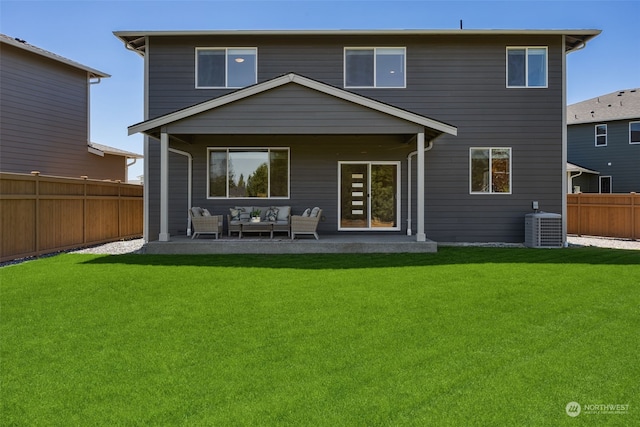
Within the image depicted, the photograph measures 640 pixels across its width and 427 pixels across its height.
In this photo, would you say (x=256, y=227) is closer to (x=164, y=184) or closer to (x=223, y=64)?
(x=164, y=184)

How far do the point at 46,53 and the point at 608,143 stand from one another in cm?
2357

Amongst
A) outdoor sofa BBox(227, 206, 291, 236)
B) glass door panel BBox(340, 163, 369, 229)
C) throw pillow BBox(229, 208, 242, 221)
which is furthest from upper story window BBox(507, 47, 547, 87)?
throw pillow BBox(229, 208, 242, 221)

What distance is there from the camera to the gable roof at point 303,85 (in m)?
9.90

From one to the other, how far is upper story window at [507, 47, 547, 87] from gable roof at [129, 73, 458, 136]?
3721 mm

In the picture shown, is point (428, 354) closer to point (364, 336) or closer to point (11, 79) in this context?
point (364, 336)

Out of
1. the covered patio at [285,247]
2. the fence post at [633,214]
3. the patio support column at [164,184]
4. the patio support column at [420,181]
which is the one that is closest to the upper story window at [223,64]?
the patio support column at [164,184]

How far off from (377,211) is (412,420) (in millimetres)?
9863

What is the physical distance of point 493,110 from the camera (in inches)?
482

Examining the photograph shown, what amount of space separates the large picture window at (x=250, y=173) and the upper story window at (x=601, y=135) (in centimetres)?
1732

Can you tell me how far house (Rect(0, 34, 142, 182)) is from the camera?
46.6ft

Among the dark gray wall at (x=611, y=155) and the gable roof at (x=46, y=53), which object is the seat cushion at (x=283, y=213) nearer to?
the gable roof at (x=46, y=53)

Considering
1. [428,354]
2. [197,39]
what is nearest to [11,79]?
[197,39]

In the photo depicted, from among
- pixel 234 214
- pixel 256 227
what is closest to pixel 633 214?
pixel 256 227

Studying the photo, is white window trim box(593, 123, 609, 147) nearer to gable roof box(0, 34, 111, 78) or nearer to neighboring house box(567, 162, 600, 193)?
neighboring house box(567, 162, 600, 193)
